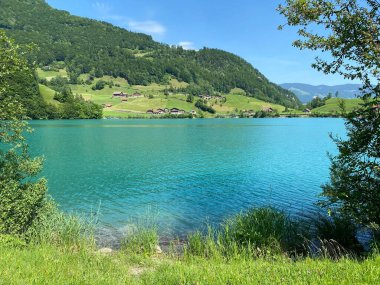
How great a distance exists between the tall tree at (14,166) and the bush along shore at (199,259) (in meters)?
0.78

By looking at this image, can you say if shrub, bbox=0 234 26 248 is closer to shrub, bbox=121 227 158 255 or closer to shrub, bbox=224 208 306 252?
shrub, bbox=121 227 158 255

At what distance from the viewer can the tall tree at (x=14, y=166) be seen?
15.2 metres

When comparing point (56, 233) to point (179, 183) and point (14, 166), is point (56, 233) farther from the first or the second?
point (179, 183)

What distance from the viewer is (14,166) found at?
17.4 m

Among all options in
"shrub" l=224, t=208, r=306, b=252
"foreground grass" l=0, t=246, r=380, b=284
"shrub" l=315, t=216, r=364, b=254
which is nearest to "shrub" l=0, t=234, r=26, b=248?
"foreground grass" l=0, t=246, r=380, b=284

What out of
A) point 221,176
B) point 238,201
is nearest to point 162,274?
point 238,201

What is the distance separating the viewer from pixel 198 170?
49969 millimetres

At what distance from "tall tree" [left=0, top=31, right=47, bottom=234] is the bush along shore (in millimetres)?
780

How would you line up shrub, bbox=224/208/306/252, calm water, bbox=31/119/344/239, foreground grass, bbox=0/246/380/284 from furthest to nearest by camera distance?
calm water, bbox=31/119/344/239 → shrub, bbox=224/208/306/252 → foreground grass, bbox=0/246/380/284

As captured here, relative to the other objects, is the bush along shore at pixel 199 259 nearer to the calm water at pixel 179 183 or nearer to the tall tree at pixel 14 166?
the tall tree at pixel 14 166

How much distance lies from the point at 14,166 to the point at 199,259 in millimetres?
11156

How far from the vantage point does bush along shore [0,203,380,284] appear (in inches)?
348

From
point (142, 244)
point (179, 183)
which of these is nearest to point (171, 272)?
point (142, 244)

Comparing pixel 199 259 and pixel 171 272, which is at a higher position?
pixel 171 272
